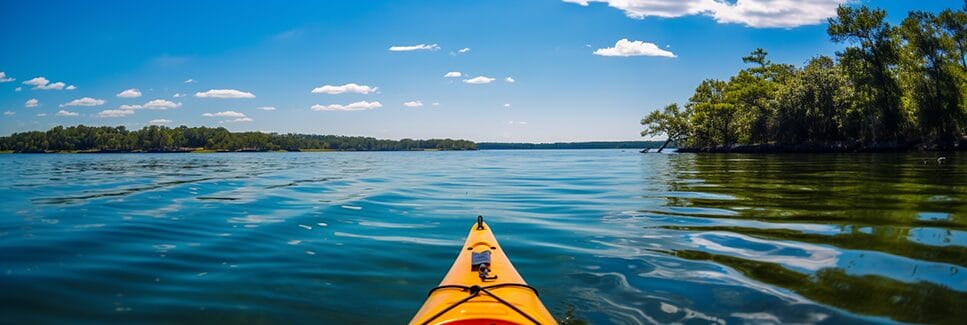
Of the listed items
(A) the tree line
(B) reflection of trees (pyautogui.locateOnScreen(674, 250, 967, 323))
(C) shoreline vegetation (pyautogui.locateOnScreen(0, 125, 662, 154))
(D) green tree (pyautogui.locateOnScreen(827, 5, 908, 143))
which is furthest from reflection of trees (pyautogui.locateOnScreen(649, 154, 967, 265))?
(A) the tree line

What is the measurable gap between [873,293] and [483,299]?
423 centimetres

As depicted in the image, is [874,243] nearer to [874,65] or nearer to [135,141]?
[874,65]

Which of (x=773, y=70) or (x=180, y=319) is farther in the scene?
(x=773, y=70)

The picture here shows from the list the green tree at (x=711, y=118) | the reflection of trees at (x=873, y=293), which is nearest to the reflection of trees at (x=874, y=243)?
Result: the reflection of trees at (x=873, y=293)

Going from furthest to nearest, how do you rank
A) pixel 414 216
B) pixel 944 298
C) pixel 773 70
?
pixel 773 70
pixel 414 216
pixel 944 298

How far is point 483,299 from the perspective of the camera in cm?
348

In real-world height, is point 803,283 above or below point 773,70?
below

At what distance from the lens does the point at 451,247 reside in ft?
25.9

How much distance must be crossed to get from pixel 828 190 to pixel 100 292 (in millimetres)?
16981

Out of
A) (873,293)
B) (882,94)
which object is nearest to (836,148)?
(882,94)

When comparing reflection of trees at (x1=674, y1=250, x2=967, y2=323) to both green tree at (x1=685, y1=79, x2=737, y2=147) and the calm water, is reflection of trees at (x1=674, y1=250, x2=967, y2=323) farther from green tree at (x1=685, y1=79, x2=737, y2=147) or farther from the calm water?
green tree at (x1=685, y1=79, x2=737, y2=147)

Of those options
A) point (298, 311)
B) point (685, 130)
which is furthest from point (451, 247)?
point (685, 130)

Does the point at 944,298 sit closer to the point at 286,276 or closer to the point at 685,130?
the point at 286,276

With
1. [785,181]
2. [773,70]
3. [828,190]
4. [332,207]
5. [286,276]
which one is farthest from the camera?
[773,70]
